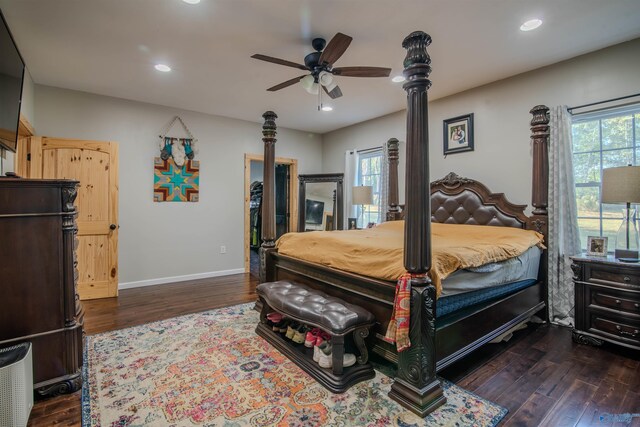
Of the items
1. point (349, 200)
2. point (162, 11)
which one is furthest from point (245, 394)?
point (349, 200)

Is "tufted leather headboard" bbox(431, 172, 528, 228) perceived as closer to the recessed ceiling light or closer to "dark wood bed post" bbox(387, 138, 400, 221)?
"dark wood bed post" bbox(387, 138, 400, 221)

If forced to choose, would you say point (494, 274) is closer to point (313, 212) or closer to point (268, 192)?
point (268, 192)

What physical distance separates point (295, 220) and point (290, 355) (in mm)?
4003

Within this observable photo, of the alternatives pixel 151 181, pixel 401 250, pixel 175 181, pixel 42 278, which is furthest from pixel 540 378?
pixel 151 181

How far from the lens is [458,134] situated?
4.21 meters

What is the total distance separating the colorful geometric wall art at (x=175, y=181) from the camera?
187 inches

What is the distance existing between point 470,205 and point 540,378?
7.07ft

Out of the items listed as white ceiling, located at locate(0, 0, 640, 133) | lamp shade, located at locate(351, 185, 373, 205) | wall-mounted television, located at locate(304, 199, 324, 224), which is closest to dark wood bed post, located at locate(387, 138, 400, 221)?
lamp shade, located at locate(351, 185, 373, 205)

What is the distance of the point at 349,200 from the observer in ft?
19.1

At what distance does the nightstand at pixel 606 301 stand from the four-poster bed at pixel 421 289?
16.0 inches

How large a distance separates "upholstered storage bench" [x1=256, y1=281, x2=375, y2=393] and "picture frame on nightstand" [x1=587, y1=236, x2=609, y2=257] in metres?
2.25

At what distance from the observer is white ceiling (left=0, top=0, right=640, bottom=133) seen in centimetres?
236

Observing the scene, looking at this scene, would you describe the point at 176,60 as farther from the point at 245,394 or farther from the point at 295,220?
the point at 295,220

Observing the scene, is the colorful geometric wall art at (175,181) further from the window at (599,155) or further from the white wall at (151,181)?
the window at (599,155)
